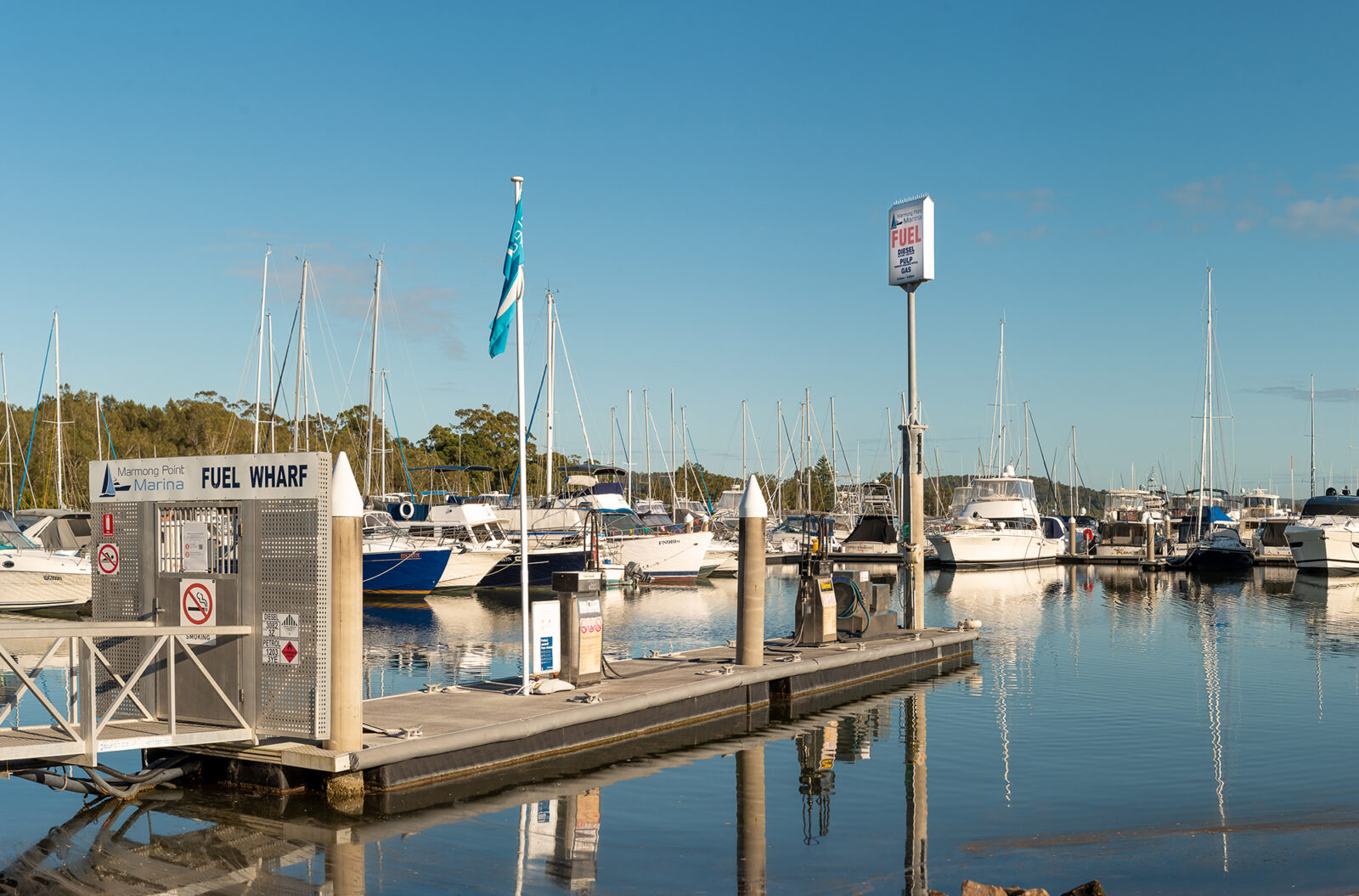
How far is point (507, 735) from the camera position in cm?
1326

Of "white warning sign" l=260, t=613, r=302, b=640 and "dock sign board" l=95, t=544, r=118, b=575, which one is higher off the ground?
"dock sign board" l=95, t=544, r=118, b=575

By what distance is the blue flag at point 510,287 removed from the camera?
14664 mm

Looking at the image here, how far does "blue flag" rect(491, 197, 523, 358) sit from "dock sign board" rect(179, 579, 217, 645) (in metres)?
4.51

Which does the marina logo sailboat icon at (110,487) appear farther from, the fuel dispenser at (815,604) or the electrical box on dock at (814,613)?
the electrical box on dock at (814,613)

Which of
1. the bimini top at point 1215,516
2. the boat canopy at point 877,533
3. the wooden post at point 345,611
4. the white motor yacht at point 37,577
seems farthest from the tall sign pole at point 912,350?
the bimini top at point 1215,516

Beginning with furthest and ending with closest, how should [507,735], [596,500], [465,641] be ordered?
[596,500]
[465,641]
[507,735]

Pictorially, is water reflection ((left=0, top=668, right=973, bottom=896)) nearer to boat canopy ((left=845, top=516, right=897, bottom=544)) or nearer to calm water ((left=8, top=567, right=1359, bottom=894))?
calm water ((left=8, top=567, right=1359, bottom=894))

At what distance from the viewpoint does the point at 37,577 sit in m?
33.8

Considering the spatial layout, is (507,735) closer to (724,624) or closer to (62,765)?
(62,765)

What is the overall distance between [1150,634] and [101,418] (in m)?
54.8

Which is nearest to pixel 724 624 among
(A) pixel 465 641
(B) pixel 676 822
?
(A) pixel 465 641

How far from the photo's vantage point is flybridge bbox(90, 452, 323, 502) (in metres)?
11.7

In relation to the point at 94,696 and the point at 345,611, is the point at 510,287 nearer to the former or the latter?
the point at 345,611

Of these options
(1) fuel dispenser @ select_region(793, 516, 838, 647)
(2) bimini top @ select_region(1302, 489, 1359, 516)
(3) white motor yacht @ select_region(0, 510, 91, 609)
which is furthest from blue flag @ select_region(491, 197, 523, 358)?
(2) bimini top @ select_region(1302, 489, 1359, 516)
